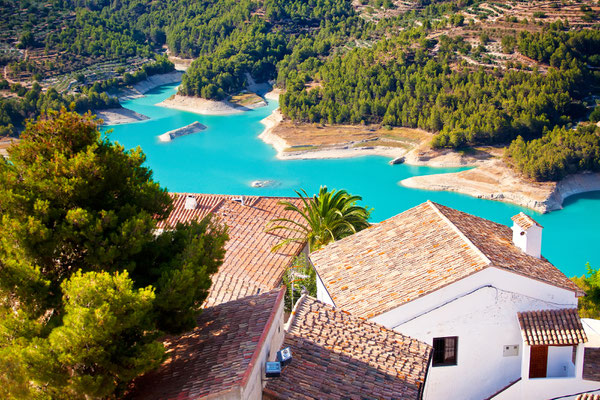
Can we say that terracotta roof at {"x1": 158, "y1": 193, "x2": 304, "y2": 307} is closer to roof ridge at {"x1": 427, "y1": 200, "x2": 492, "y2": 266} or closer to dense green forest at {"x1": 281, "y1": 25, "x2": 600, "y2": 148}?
roof ridge at {"x1": 427, "y1": 200, "x2": 492, "y2": 266}

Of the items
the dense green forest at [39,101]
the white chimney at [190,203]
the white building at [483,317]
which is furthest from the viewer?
the dense green forest at [39,101]

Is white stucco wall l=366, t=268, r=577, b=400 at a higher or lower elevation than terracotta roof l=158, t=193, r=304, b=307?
higher

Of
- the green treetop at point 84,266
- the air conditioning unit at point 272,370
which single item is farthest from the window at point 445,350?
the green treetop at point 84,266

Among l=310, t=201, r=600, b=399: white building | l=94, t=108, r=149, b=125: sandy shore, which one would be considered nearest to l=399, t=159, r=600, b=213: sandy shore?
l=310, t=201, r=600, b=399: white building

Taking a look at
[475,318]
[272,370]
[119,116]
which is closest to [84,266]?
[272,370]

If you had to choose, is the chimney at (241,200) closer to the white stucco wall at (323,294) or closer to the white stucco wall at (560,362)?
the white stucco wall at (323,294)

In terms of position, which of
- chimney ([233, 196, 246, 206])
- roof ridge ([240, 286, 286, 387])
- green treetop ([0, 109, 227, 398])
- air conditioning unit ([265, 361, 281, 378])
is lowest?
chimney ([233, 196, 246, 206])

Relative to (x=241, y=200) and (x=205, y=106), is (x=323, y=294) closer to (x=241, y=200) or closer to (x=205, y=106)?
(x=241, y=200)

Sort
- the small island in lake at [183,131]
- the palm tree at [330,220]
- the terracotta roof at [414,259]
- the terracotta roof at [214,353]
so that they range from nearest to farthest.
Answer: the terracotta roof at [214,353]
the terracotta roof at [414,259]
the palm tree at [330,220]
the small island in lake at [183,131]
